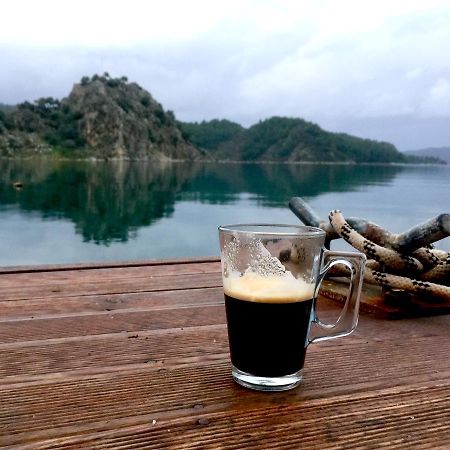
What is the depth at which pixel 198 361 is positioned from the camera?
115 centimetres

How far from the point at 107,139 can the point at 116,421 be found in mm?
87075

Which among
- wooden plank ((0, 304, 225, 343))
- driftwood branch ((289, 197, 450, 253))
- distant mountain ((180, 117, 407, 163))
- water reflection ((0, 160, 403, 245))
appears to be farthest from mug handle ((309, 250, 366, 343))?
distant mountain ((180, 117, 407, 163))

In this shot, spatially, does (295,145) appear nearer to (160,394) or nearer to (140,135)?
(140,135)

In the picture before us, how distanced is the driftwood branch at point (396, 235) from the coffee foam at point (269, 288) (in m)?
0.69

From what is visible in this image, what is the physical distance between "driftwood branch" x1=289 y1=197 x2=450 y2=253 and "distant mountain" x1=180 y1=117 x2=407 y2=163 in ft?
312

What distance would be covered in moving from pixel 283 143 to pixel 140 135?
25284mm

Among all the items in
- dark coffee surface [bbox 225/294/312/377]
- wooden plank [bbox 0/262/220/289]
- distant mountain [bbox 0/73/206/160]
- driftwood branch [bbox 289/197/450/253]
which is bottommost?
wooden plank [bbox 0/262/220/289]

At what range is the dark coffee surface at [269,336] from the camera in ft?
3.23

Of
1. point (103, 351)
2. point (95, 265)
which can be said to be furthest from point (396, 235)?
point (95, 265)

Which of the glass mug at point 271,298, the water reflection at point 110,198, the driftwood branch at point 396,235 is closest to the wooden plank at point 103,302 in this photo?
the driftwood branch at point 396,235

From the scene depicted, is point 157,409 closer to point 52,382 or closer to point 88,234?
point 52,382

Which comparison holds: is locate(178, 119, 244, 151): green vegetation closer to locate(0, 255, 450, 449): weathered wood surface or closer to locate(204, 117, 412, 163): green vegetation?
locate(204, 117, 412, 163): green vegetation

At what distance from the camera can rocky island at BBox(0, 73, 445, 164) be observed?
3145 inches

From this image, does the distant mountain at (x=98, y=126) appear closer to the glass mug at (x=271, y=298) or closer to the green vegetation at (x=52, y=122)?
the green vegetation at (x=52, y=122)
